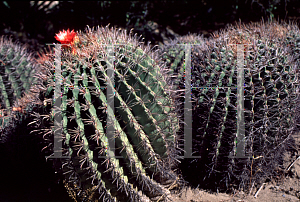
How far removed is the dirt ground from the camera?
257 centimetres

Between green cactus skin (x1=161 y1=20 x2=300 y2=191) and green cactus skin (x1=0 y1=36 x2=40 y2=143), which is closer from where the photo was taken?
green cactus skin (x1=161 y1=20 x2=300 y2=191)

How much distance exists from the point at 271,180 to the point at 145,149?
1.48 meters

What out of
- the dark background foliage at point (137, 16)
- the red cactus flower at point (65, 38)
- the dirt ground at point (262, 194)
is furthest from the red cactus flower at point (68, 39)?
the dark background foliage at point (137, 16)

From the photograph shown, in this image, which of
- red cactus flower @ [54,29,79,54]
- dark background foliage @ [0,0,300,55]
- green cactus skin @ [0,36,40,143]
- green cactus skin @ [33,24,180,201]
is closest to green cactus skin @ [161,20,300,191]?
green cactus skin @ [33,24,180,201]

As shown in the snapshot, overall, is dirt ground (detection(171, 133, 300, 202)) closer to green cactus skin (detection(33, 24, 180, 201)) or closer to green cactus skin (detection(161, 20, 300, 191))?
green cactus skin (detection(161, 20, 300, 191))

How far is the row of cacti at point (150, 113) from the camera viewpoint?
2105 mm

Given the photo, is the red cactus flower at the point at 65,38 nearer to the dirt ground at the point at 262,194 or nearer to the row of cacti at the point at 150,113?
the row of cacti at the point at 150,113

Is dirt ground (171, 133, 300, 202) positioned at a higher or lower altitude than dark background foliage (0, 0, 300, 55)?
lower

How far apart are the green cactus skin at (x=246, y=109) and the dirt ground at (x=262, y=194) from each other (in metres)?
0.09

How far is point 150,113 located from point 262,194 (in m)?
1.42

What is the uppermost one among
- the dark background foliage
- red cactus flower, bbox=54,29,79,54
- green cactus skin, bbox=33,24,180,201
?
the dark background foliage

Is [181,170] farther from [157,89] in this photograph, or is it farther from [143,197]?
[157,89]

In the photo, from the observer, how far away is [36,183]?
2936 millimetres

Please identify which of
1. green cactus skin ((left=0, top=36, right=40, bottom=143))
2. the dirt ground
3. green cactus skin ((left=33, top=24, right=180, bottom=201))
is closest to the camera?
green cactus skin ((left=33, top=24, right=180, bottom=201))
